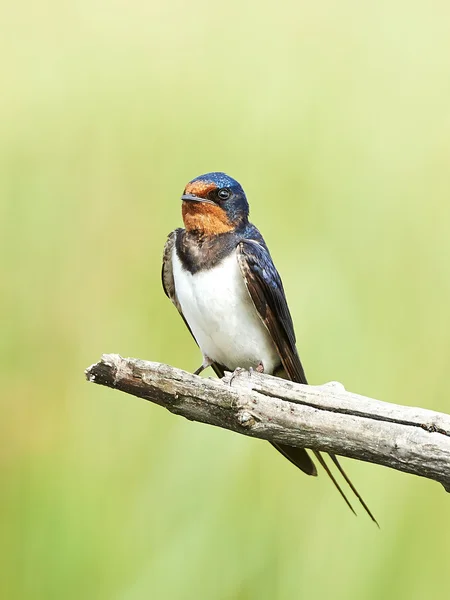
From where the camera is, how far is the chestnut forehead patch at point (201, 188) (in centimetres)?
164

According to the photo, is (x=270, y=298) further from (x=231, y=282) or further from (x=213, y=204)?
(x=213, y=204)

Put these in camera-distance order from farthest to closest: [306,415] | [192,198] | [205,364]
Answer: [205,364] → [192,198] → [306,415]

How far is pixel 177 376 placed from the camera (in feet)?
4.42

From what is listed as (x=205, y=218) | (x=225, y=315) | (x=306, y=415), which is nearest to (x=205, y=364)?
(x=225, y=315)

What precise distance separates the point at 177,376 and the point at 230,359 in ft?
1.56

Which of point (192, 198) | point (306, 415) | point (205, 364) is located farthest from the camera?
point (205, 364)

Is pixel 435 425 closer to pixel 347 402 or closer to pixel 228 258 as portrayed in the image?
pixel 347 402

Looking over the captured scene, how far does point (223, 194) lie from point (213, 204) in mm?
28

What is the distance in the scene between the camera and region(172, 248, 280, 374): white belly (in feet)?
5.51

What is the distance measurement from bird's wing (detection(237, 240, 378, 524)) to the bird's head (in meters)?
0.06

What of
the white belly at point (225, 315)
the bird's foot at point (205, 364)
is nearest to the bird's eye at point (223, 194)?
the white belly at point (225, 315)

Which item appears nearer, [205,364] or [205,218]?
[205,218]

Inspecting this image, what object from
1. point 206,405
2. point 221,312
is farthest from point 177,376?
point 221,312

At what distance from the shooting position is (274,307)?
5.54 feet
